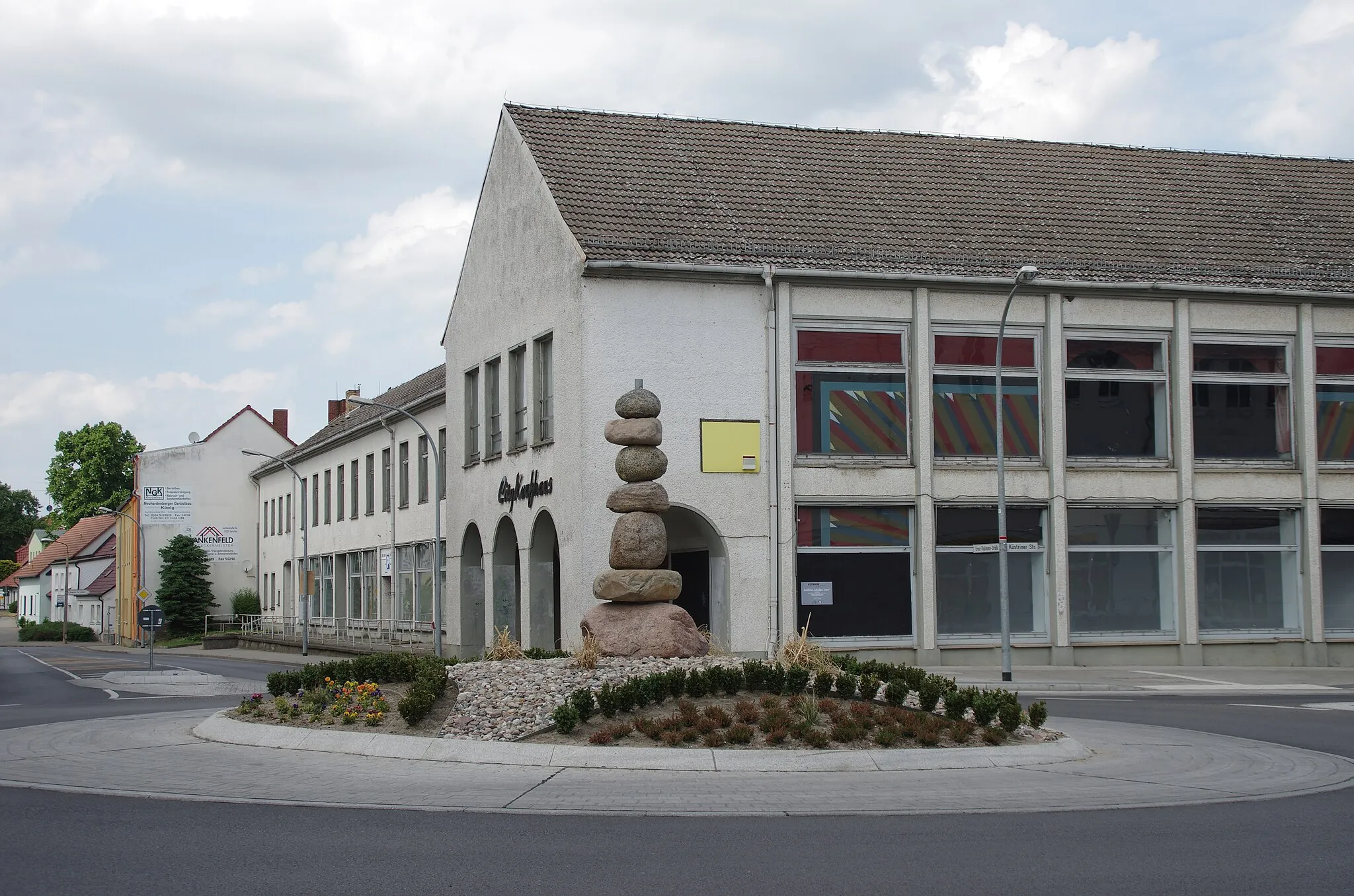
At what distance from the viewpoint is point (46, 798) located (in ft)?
38.4

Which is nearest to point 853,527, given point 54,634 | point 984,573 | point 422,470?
point 984,573

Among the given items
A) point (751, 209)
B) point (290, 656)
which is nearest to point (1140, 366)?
point (751, 209)

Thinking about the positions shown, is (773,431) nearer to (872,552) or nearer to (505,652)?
(872,552)

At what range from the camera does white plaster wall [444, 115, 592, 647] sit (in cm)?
2764

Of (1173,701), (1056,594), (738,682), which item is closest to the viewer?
(738,682)

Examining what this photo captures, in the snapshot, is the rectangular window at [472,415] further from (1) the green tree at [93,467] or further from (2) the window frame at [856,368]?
(1) the green tree at [93,467]

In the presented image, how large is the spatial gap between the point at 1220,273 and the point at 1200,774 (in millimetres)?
19843

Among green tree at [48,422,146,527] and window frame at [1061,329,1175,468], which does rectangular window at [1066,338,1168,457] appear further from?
green tree at [48,422,146,527]

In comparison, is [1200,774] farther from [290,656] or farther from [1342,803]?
[290,656]

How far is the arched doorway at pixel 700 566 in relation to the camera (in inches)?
1081

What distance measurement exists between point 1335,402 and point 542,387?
17.1 meters

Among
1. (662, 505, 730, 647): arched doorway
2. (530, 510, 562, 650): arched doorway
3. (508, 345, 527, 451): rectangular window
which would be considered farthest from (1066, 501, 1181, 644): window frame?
(508, 345, 527, 451): rectangular window

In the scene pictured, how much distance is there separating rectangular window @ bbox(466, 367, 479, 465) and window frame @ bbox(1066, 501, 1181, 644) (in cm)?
1363

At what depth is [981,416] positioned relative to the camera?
29344 mm
